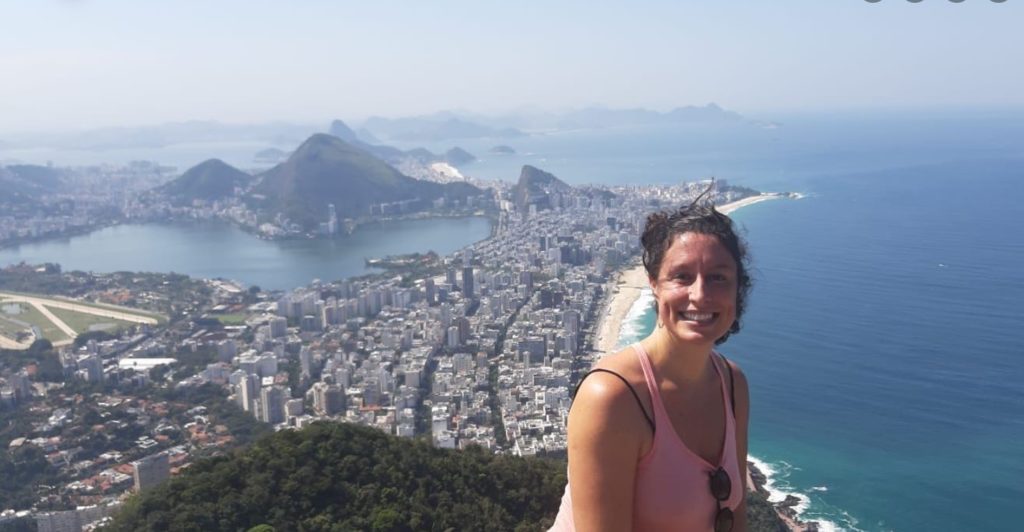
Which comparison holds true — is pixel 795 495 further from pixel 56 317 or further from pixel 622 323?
pixel 56 317

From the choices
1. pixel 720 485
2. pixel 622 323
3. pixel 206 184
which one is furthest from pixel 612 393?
pixel 206 184


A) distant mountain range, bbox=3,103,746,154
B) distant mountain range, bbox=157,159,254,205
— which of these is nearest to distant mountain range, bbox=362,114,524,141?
distant mountain range, bbox=3,103,746,154

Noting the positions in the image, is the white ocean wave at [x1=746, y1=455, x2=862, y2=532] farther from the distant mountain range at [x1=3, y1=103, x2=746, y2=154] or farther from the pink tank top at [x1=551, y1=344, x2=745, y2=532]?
the distant mountain range at [x1=3, y1=103, x2=746, y2=154]

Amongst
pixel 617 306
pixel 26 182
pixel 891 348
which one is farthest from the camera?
pixel 26 182

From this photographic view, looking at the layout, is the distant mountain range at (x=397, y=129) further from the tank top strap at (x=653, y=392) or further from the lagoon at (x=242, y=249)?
the tank top strap at (x=653, y=392)

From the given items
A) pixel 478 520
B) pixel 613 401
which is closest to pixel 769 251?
pixel 478 520

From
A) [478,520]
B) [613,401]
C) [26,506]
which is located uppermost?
[613,401]

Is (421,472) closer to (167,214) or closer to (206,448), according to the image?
(206,448)
